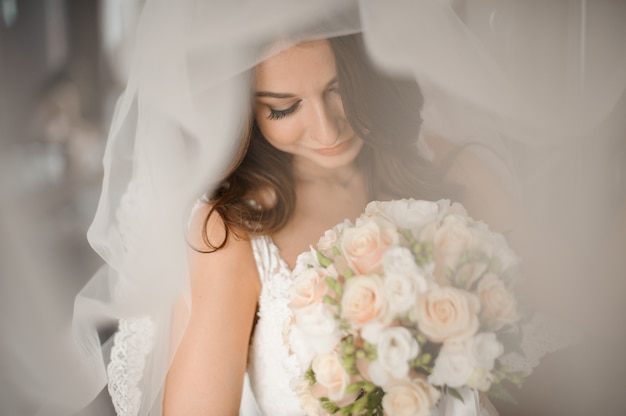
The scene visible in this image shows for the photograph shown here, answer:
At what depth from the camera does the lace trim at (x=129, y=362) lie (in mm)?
1125

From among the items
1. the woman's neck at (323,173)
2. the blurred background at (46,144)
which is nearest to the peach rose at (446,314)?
the woman's neck at (323,173)

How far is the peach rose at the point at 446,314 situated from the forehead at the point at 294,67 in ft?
1.59

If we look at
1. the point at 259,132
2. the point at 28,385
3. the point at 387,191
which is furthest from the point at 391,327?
the point at 28,385

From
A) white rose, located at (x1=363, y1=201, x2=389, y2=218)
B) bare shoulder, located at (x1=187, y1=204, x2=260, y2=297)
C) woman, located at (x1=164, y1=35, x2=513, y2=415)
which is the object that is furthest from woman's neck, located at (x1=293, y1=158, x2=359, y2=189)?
white rose, located at (x1=363, y1=201, x2=389, y2=218)

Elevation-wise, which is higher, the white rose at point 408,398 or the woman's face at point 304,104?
the woman's face at point 304,104

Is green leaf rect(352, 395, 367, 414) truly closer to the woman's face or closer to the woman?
the woman

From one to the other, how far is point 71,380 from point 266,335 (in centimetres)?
38

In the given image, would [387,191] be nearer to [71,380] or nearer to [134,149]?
[134,149]

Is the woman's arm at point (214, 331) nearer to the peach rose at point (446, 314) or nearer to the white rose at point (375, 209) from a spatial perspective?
the white rose at point (375, 209)

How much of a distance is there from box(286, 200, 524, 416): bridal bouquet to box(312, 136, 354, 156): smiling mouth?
0.33 m

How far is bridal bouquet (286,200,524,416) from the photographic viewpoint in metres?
0.81

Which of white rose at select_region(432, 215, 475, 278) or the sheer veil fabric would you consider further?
the sheer veil fabric

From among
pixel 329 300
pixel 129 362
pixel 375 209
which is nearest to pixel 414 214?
pixel 375 209

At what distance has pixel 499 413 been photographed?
1270mm
